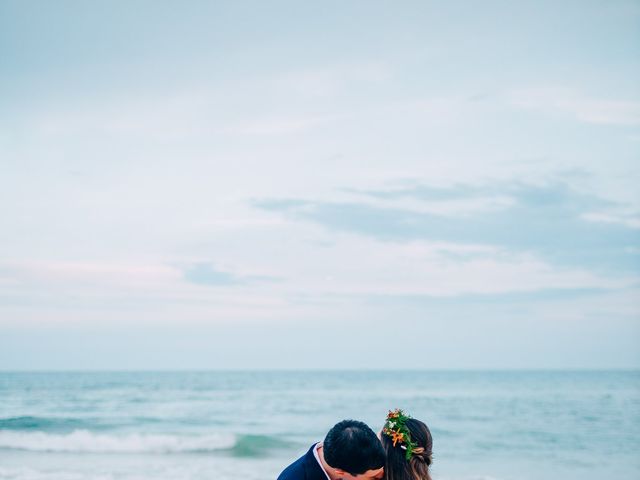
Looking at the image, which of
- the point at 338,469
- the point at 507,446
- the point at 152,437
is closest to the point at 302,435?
the point at 152,437

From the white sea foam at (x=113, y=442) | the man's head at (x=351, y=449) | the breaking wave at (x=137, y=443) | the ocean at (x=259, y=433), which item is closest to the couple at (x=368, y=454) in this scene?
the man's head at (x=351, y=449)

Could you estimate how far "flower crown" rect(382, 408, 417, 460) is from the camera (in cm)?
339

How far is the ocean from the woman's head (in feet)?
29.8

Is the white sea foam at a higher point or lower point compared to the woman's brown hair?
lower

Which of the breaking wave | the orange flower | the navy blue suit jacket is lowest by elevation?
the breaking wave

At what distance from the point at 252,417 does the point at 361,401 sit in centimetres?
844

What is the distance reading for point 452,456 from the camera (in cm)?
1532

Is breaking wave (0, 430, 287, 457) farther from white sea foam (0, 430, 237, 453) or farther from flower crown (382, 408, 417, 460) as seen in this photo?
flower crown (382, 408, 417, 460)

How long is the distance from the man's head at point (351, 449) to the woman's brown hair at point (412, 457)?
0.38m

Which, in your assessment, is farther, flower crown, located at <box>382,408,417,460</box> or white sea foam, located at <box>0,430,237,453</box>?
white sea foam, located at <box>0,430,237,453</box>

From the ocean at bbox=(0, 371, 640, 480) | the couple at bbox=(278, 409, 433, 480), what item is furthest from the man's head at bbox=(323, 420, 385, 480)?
the ocean at bbox=(0, 371, 640, 480)

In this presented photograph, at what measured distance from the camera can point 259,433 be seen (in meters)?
19.2

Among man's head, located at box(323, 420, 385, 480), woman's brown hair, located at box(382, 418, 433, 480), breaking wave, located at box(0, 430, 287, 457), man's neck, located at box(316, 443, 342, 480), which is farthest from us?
breaking wave, located at box(0, 430, 287, 457)

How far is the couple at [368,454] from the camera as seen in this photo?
2.91 metres
